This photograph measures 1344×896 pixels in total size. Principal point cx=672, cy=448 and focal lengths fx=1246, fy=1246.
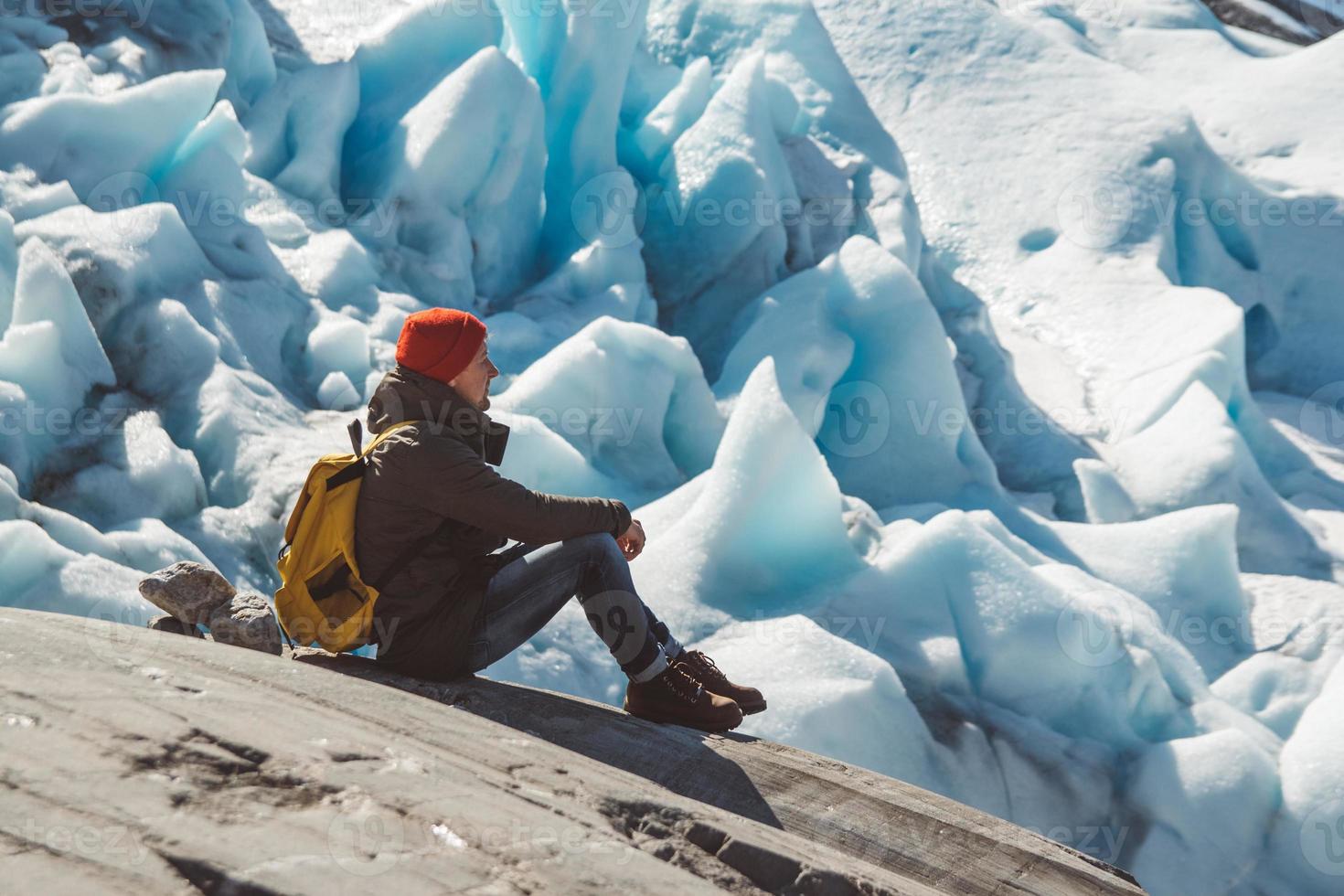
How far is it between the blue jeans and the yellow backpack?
22cm

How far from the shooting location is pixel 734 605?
203 inches

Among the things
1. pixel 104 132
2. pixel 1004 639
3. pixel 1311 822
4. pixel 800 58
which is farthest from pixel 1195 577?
pixel 104 132

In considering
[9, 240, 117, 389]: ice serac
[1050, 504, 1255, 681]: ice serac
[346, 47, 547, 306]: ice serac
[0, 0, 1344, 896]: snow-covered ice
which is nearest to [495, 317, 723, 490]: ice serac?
[0, 0, 1344, 896]: snow-covered ice

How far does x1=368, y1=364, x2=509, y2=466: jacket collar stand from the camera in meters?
2.55

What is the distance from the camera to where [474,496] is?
2445mm

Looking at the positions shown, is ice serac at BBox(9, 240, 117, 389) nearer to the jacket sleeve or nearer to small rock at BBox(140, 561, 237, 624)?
small rock at BBox(140, 561, 237, 624)

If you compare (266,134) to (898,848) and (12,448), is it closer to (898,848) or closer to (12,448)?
(12,448)

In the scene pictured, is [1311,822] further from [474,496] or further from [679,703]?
[474,496]

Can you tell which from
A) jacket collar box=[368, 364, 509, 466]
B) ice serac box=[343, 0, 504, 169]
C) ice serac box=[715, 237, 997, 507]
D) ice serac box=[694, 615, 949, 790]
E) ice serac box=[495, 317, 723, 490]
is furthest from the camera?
ice serac box=[343, 0, 504, 169]

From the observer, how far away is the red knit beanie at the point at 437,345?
2.56m

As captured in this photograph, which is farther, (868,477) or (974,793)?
(868,477)

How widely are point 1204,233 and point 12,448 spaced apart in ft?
30.5

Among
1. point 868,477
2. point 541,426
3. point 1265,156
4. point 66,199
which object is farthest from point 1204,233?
point 66,199

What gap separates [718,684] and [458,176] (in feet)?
17.1
